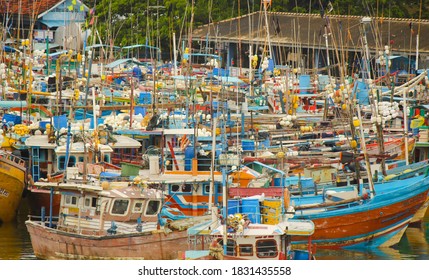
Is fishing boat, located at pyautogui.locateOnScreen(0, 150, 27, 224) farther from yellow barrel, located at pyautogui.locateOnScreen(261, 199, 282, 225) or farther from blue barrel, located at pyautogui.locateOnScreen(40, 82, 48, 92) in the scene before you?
blue barrel, located at pyautogui.locateOnScreen(40, 82, 48, 92)

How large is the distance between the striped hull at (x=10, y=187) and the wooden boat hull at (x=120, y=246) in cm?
538

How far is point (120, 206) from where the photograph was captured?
25.9 metres

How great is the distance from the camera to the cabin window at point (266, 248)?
23031 millimetres

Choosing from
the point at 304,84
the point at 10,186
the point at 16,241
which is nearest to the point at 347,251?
the point at 16,241

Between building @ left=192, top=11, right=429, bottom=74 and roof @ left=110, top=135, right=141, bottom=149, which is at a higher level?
building @ left=192, top=11, right=429, bottom=74

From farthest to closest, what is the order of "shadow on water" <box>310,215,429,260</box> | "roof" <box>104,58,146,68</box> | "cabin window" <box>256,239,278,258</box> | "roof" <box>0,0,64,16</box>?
"roof" <box>0,0,64,16</box> → "roof" <box>104,58,146,68</box> → "shadow on water" <box>310,215,429,260</box> → "cabin window" <box>256,239,278,258</box>

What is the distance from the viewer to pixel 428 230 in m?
32.3

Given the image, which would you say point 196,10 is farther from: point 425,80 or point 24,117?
point 24,117

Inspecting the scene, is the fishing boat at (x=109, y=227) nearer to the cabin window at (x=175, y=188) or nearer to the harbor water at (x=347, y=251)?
the harbor water at (x=347, y=251)

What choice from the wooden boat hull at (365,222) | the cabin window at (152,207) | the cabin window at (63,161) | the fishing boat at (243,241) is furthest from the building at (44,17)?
the fishing boat at (243,241)

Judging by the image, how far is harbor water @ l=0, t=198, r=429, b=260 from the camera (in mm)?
28062

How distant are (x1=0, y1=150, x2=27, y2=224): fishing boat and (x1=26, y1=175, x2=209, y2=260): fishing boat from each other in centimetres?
486

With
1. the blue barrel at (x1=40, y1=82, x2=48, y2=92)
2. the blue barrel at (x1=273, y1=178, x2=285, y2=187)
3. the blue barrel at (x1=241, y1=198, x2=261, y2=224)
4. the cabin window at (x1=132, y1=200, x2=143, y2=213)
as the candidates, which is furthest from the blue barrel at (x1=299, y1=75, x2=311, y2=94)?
the blue barrel at (x1=241, y1=198, x2=261, y2=224)

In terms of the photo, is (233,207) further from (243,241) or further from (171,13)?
(171,13)
